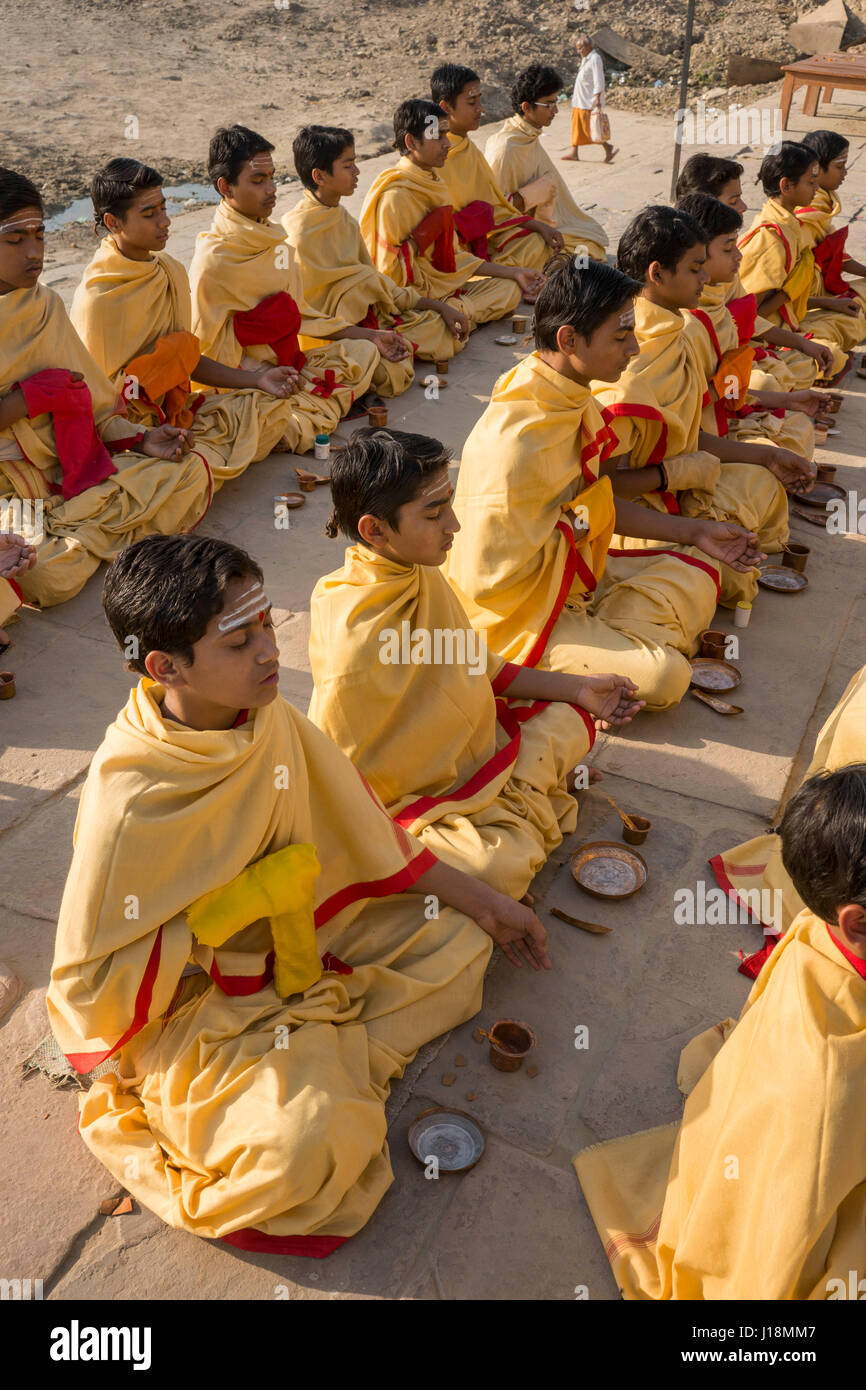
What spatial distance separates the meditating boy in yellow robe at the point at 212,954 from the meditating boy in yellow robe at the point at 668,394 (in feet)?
9.01

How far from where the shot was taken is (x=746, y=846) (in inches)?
157

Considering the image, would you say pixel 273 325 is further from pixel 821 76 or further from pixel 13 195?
pixel 821 76

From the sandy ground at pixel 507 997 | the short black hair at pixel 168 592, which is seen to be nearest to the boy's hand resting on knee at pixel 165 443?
the sandy ground at pixel 507 997

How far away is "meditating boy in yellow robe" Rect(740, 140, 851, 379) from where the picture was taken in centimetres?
Result: 730

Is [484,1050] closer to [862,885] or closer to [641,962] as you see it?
[641,962]

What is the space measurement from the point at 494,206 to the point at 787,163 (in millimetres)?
3077

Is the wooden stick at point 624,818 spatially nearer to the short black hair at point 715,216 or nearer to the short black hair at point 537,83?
the short black hair at point 715,216

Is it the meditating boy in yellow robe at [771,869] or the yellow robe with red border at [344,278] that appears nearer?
the meditating boy in yellow robe at [771,869]

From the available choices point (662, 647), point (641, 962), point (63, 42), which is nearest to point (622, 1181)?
point (641, 962)

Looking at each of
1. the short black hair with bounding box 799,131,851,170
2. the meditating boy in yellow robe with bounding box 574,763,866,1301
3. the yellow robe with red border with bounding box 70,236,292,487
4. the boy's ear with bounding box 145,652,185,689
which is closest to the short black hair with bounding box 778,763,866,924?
the meditating boy in yellow robe with bounding box 574,763,866,1301

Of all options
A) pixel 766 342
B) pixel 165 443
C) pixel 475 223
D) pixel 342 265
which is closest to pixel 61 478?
pixel 165 443

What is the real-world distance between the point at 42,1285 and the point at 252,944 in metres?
0.91

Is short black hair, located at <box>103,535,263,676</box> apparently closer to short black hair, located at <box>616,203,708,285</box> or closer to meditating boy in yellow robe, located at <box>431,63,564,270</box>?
short black hair, located at <box>616,203,708,285</box>

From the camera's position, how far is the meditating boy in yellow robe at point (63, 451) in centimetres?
542
